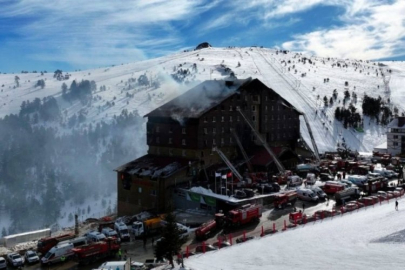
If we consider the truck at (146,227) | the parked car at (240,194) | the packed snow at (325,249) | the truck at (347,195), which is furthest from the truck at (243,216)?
the truck at (347,195)

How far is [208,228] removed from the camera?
36062 millimetres

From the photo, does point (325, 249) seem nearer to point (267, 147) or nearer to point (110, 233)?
point (110, 233)

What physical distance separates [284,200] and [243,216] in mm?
6482

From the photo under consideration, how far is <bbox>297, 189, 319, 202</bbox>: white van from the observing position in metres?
44.5

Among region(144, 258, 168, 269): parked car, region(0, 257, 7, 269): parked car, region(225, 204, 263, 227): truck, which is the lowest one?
region(0, 257, 7, 269): parked car

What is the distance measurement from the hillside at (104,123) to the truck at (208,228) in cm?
6161

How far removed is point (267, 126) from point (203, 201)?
70.7ft

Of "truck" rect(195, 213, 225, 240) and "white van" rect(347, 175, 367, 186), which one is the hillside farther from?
"truck" rect(195, 213, 225, 240)

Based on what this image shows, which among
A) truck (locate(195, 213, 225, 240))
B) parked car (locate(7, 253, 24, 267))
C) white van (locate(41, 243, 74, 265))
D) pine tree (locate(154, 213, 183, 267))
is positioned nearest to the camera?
pine tree (locate(154, 213, 183, 267))

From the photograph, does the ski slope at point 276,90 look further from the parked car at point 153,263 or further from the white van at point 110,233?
the parked car at point 153,263

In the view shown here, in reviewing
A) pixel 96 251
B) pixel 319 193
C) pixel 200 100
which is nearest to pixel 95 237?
pixel 96 251

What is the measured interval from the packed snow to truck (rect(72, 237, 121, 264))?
27.5 ft

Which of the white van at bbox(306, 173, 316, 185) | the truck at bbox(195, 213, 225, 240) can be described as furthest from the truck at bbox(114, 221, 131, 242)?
the white van at bbox(306, 173, 316, 185)

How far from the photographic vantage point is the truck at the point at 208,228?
3541 centimetres
